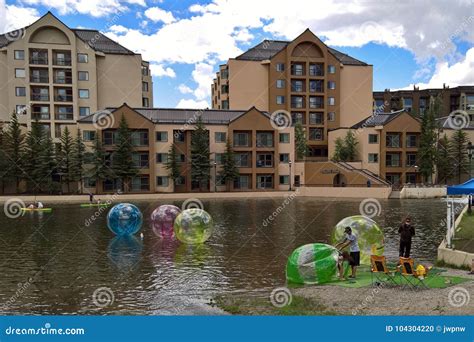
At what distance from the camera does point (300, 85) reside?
80188mm

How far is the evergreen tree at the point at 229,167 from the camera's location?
61219mm

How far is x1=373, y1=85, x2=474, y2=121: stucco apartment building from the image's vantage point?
11550 centimetres

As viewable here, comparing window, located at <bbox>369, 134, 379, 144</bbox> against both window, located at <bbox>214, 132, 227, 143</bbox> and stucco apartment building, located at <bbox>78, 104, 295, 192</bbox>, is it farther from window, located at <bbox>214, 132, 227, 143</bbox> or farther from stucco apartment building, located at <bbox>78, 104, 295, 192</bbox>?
window, located at <bbox>214, 132, 227, 143</bbox>

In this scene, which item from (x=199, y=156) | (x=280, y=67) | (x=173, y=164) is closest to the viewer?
(x=173, y=164)

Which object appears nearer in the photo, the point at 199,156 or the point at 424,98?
the point at 199,156

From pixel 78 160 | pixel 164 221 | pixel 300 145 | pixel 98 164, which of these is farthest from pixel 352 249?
pixel 300 145

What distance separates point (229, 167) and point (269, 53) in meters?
32.6

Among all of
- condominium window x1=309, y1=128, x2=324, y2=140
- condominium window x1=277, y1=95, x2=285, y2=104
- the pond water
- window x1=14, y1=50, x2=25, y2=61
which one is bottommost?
the pond water

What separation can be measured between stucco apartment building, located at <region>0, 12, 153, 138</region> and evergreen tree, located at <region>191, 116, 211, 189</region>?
811 inches

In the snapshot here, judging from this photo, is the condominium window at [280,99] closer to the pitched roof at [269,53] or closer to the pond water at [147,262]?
the pitched roof at [269,53]

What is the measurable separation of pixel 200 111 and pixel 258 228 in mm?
40076

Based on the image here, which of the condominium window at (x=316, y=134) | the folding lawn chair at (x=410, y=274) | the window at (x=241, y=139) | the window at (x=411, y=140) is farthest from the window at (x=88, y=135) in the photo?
the folding lawn chair at (x=410, y=274)

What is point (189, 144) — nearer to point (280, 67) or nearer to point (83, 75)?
point (83, 75)

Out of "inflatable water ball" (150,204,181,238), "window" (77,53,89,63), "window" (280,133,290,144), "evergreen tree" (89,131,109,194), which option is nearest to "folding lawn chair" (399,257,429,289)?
"inflatable water ball" (150,204,181,238)
